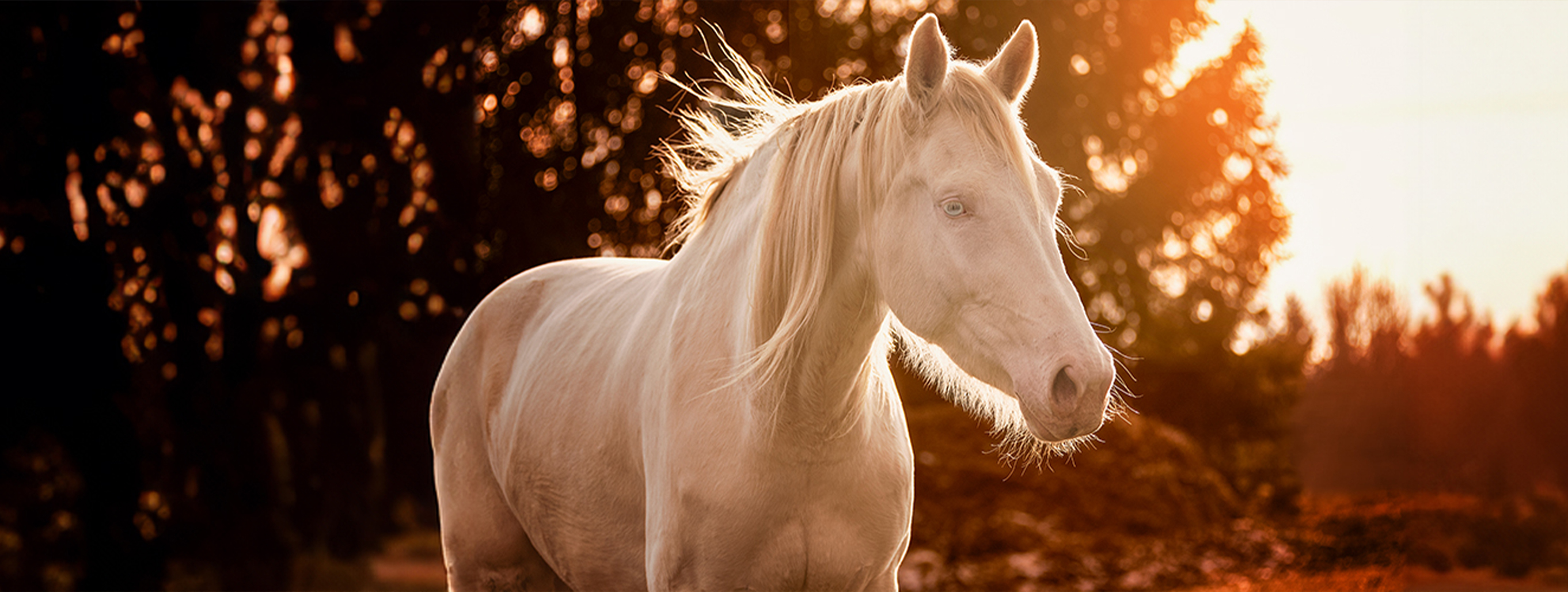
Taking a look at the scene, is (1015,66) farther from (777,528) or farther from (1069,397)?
(777,528)

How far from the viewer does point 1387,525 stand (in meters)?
8.23

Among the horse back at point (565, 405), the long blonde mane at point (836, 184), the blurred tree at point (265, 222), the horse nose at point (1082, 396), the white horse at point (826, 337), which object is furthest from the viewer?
the blurred tree at point (265, 222)

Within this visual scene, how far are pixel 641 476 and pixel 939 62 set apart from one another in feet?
3.91

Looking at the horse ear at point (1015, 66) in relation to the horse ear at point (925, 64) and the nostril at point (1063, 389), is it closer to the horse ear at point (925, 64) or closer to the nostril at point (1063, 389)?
the horse ear at point (925, 64)

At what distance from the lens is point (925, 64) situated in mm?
1759

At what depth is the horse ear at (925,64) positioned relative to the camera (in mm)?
1724

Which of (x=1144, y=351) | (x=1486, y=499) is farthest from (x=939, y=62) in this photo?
(x=1486, y=499)

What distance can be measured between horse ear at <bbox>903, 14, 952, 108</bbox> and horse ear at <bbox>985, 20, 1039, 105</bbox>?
0.15 meters

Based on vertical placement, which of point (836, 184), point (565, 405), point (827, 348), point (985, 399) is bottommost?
point (565, 405)

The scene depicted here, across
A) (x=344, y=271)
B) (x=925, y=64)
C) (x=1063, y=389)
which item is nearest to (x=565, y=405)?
(x=925, y=64)

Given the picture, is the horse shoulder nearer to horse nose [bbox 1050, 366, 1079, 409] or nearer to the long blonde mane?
the long blonde mane

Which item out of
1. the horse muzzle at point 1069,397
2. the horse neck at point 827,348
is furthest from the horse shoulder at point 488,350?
the horse muzzle at point 1069,397

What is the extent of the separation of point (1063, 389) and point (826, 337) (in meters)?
0.54

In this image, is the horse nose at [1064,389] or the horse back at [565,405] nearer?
the horse nose at [1064,389]
